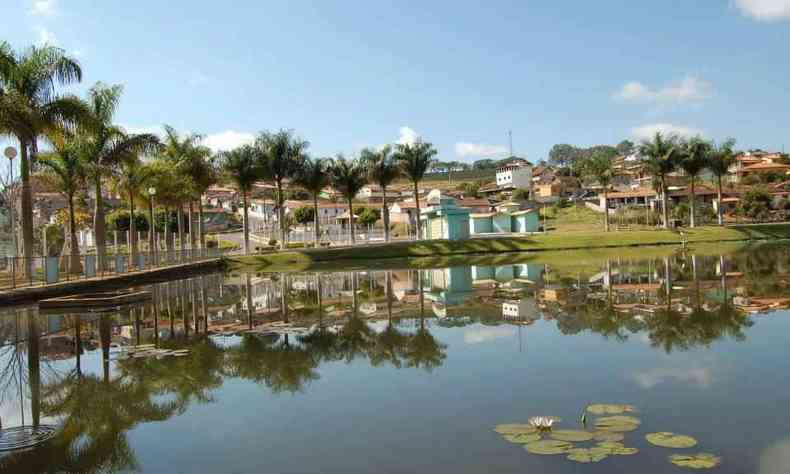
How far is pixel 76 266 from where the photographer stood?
3444 centimetres

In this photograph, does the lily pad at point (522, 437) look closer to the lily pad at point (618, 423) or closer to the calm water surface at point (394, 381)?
the calm water surface at point (394, 381)

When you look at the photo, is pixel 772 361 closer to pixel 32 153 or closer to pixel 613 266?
pixel 613 266

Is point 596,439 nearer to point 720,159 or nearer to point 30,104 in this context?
point 30,104

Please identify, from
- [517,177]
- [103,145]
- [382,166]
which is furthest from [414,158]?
[517,177]

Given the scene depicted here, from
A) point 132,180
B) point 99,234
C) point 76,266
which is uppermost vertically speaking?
point 132,180

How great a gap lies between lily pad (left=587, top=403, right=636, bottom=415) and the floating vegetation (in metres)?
1.28

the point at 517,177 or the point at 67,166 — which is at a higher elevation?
the point at 517,177

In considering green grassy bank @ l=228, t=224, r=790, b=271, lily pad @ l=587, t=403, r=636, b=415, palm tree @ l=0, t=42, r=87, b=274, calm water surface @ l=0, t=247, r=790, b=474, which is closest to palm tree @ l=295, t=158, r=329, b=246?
green grassy bank @ l=228, t=224, r=790, b=271

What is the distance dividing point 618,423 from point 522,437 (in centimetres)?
133

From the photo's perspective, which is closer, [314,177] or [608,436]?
[608,436]

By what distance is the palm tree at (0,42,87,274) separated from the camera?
90.6 ft

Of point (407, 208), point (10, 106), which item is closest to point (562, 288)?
point (10, 106)

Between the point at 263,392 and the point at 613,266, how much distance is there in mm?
29918

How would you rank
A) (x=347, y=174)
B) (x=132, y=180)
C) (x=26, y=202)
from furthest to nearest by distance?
(x=347, y=174)
(x=132, y=180)
(x=26, y=202)
